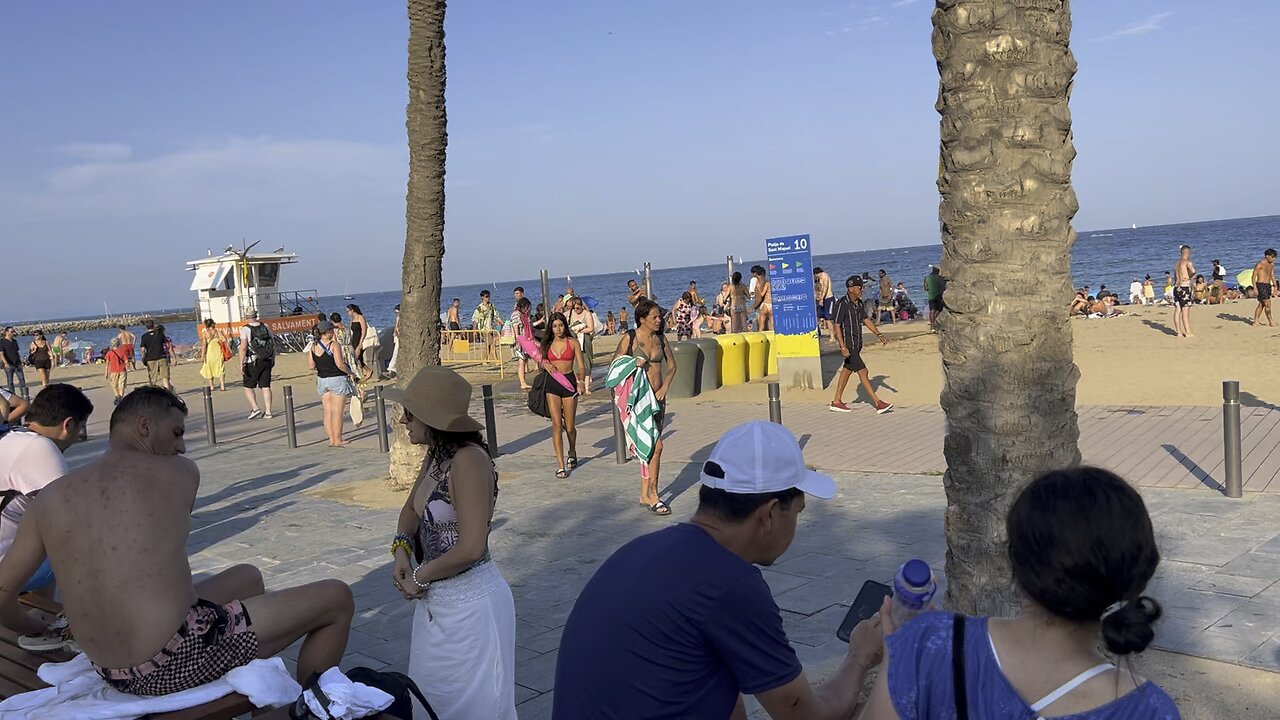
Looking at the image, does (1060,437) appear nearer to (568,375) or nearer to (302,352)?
(568,375)

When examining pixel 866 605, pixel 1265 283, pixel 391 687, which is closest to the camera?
pixel 866 605

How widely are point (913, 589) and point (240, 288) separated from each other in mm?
45155

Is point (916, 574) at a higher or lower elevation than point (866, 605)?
higher

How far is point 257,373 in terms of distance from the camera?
1802 cm

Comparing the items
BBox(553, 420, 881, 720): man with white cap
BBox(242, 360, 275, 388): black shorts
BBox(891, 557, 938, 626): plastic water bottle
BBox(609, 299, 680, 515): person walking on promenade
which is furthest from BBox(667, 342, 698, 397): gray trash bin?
BBox(891, 557, 938, 626): plastic water bottle

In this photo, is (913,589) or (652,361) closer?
(913,589)

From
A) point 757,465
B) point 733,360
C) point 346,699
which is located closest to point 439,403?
point 346,699

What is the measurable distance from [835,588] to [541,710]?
7.55 feet

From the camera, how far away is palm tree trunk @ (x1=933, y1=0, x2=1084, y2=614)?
370 centimetres

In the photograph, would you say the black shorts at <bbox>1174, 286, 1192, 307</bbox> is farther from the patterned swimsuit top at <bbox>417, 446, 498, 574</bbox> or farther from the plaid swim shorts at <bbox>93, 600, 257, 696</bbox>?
the plaid swim shorts at <bbox>93, 600, 257, 696</bbox>

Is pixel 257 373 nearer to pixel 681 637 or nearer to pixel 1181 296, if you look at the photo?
pixel 681 637

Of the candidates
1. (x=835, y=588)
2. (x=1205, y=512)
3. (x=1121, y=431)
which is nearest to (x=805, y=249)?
(x=1121, y=431)

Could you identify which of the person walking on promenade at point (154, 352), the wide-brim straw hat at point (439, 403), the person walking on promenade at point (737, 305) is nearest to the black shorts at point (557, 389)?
the wide-brim straw hat at point (439, 403)

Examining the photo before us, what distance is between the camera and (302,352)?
126 feet
